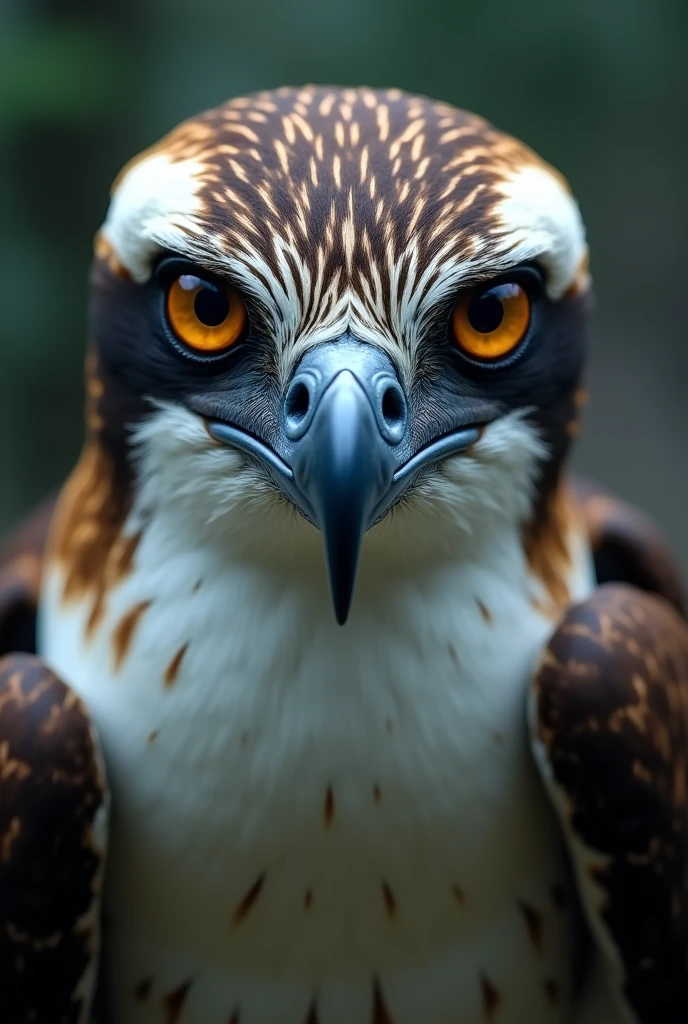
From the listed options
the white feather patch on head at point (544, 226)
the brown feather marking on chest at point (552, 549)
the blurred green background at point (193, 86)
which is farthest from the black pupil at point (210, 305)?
the blurred green background at point (193, 86)


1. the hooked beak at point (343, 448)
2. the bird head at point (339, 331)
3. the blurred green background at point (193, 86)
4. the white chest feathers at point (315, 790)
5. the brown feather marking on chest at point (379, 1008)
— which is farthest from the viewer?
the blurred green background at point (193, 86)

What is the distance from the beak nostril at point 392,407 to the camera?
1585 mm

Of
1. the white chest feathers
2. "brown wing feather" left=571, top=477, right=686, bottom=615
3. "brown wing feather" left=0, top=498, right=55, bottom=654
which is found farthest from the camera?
"brown wing feather" left=571, top=477, right=686, bottom=615

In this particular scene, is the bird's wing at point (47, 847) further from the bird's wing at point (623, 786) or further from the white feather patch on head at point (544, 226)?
the white feather patch on head at point (544, 226)

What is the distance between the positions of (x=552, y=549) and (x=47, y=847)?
0.91 metres

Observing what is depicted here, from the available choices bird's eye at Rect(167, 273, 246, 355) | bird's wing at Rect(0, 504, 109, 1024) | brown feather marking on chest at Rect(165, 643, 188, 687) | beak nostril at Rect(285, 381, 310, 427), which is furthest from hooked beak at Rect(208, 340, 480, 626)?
bird's wing at Rect(0, 504, 109, 1024)

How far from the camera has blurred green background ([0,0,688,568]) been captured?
3.72m

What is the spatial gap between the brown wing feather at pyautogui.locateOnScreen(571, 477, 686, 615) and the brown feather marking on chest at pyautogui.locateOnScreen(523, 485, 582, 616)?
16.0 inches

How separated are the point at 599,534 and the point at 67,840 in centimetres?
127

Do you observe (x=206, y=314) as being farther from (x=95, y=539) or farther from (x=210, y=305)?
(x=95, y=539)

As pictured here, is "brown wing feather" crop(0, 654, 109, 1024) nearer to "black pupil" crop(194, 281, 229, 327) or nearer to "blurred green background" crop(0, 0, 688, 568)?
"black pupil" crop(194, 281, 229, 327)

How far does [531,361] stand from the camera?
5.97 ft

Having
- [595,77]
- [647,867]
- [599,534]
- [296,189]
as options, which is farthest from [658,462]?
[296,189]

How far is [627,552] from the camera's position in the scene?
257 centimetres
